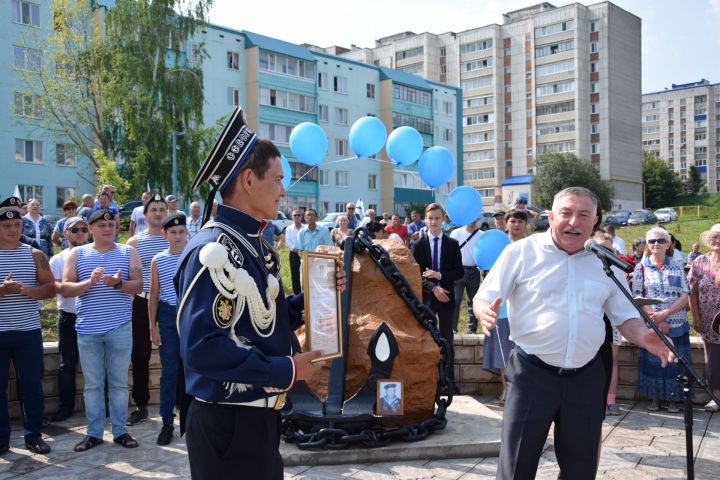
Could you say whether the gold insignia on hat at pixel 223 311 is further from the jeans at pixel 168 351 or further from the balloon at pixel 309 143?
the balloon at pixel 309 143

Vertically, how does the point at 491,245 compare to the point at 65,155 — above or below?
below

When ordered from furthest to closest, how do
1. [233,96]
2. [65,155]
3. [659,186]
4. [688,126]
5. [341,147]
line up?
1. [688,126]
2. [659,186]
3. [341,147]
4. [233,96]
5. [65,155]

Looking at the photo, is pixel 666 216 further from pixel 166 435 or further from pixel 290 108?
pixel 166 435

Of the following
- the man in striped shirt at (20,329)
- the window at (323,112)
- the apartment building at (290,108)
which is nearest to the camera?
the man in striped shirt at (20,329)

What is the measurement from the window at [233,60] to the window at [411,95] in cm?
1415

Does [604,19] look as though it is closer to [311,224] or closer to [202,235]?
[311,224]

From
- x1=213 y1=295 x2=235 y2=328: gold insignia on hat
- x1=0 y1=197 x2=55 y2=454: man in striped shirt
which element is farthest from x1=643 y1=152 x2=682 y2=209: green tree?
x1=213 y1=295 x2=235 y2=328: gold insignia on hat

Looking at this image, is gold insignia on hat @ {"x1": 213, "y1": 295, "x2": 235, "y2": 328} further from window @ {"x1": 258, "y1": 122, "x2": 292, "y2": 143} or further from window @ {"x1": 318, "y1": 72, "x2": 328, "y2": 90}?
window @ {"x1": 318, "y1": 72, "x2": 328, "y2": 90}

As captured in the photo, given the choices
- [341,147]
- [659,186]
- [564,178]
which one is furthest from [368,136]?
[659,186]

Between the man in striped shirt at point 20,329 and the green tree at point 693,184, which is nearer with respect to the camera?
the man in striped shirt at point 20,329

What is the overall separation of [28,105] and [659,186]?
243 feet

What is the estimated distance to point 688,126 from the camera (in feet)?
394

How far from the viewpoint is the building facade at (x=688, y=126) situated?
118750mm

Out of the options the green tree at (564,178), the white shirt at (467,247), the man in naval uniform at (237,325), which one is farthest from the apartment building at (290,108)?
the man in naval uniform at (237,325)
